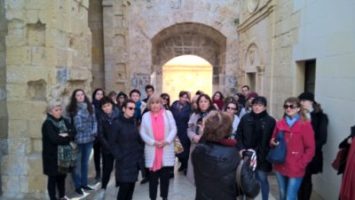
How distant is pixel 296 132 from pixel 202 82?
1756 centimetres

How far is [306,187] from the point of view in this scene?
448 cm

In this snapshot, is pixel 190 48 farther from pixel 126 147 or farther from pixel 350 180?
pixel 350 180

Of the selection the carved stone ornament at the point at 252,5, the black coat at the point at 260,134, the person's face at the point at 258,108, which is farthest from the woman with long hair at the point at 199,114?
the carved stone ornament at the point at 252,5

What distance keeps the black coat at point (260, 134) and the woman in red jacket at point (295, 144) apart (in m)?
0.17

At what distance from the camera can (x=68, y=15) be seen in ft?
17.9

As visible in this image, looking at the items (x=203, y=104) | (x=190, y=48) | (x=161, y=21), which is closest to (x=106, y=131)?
(x=203, y=104)

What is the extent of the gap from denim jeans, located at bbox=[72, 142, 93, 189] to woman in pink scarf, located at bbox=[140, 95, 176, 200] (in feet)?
4.54

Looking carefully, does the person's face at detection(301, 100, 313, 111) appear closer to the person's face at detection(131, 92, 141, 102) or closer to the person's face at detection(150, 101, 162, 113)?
the person's face at detection(150, 101, 162, 113)

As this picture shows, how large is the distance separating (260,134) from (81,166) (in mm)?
2682

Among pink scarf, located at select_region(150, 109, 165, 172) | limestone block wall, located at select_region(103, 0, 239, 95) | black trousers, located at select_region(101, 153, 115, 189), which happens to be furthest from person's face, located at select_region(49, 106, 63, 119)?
limestone block wall, located at select_region(103, 0, 239, 95)

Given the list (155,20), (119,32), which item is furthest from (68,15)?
(155,20)

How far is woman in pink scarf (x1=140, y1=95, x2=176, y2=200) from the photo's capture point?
14.2 ft

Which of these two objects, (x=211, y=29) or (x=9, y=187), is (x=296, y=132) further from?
(x=211, y=29)

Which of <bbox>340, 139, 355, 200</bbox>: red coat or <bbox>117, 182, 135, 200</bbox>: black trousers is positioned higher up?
<bbox>340, 139, 355, 200</bbox>: red coat
